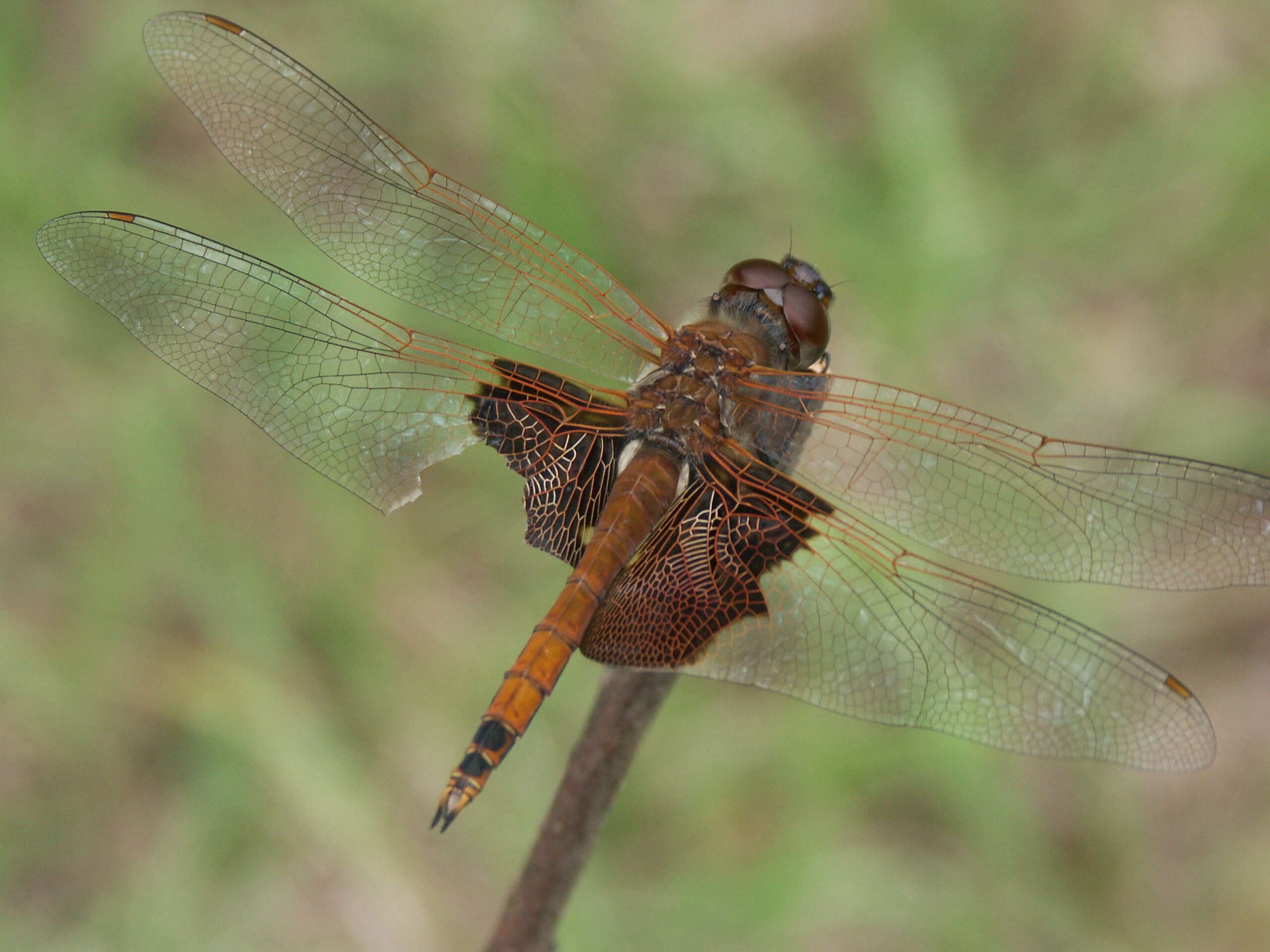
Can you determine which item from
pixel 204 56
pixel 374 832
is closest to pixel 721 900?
pixel 374 832

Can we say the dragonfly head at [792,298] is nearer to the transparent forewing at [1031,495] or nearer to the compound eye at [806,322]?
the compound eye at [806,322]

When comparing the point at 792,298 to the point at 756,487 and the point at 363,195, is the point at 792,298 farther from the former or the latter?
the point at 363,195

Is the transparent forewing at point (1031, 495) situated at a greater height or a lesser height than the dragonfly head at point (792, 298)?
lesser

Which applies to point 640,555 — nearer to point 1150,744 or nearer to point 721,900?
point 1150,744

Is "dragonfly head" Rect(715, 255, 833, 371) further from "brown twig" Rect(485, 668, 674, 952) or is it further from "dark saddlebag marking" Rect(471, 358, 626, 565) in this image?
"brown twig" Rect(485, 668, 674, 952)

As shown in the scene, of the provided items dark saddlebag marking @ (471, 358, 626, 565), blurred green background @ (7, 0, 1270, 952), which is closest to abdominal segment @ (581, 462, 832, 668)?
dark saddlebag marking @ (471, 358, 626, 565)

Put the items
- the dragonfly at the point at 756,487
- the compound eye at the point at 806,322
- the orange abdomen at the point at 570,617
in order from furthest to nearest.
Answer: the compound eye at the point at 806,322 < the dragonfly at the point at 756,487 < the orange abdomen at the point at 570,617

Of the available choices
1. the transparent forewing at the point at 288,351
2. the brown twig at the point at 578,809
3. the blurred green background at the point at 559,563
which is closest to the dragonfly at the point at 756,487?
the transparent forewing at the point at 288,351
